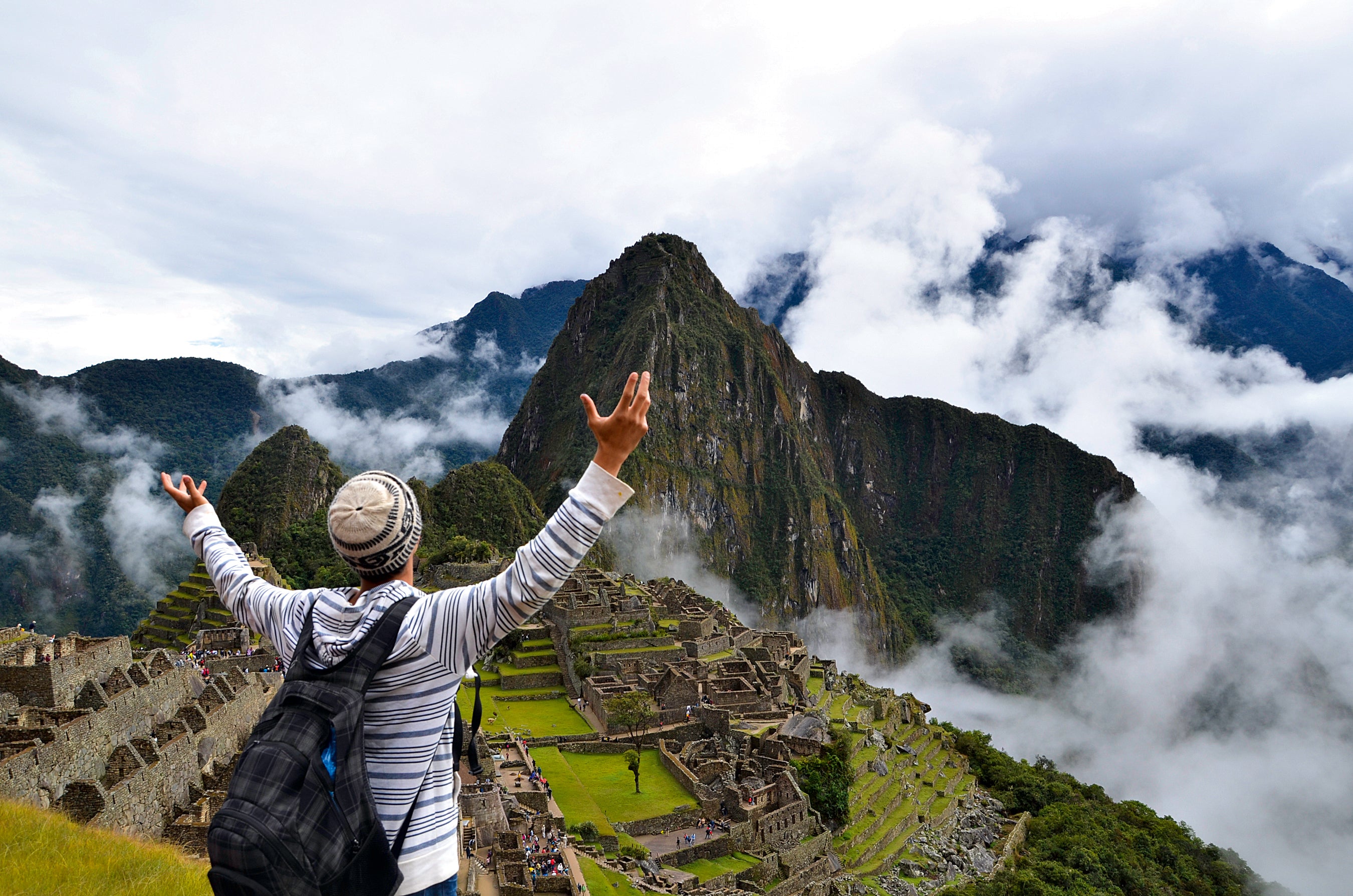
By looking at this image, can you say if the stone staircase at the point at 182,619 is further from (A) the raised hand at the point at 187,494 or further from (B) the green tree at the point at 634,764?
(A) the raised hand at the point at 187,494

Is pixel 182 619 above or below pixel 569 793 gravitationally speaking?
below

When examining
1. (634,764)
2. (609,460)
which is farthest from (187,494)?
(634,764)

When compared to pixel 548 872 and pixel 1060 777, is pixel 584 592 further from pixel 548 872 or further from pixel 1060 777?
pixel 1060 777

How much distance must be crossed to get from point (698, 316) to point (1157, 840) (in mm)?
124286

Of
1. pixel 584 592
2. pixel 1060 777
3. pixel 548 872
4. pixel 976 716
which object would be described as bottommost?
pixel 548 872

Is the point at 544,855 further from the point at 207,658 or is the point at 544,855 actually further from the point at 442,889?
the point at 207,658

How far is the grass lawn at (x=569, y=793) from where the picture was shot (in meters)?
20.1

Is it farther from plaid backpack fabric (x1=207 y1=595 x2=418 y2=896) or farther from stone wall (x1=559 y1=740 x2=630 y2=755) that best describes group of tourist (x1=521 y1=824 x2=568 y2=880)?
→ plaid backpack fabric (x1=207 y1=595 x2=418 y2=896)

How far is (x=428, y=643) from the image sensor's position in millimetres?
2584

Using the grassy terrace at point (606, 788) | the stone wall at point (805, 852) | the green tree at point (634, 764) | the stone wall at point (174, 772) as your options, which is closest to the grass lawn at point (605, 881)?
the grassy terrace at point (606, 788)

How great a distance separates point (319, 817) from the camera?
7.75ft

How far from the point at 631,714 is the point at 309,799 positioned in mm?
25262

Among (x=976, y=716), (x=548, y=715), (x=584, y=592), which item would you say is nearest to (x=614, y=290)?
(x=976, y=716)

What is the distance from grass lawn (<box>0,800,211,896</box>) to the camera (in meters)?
5.36
